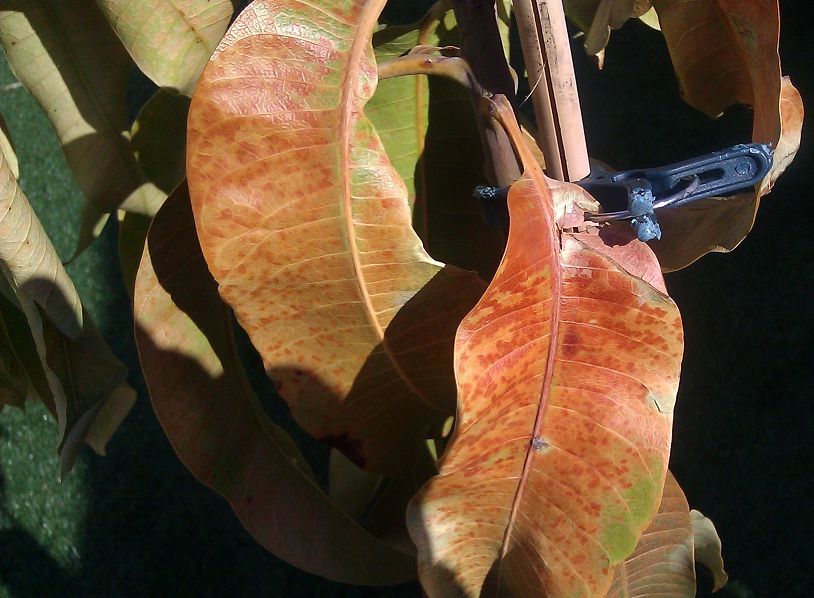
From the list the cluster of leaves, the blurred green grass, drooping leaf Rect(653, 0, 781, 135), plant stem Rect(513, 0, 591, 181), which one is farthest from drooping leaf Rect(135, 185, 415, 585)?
the blurred green grass

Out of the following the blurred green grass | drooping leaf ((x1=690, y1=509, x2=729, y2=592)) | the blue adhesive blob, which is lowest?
the blurred green grass

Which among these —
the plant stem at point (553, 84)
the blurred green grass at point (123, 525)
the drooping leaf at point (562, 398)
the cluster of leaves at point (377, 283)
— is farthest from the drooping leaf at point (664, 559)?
the blurred green grass at point (123, 525)

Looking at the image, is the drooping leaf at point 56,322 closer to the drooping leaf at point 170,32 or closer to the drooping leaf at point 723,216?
the drooping leaf at point 170,32

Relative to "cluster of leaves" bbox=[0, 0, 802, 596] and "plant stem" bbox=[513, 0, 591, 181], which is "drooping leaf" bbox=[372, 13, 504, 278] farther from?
"plant stem" bbox=[513, 0, 591, 181]

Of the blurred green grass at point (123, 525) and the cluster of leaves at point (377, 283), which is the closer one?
the cluster of leaves at point (377, 283)

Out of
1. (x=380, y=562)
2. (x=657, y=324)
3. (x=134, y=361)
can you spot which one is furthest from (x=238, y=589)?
(x=657, y=324)

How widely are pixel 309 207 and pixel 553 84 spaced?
15 centimetres

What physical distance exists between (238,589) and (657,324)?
101 cm

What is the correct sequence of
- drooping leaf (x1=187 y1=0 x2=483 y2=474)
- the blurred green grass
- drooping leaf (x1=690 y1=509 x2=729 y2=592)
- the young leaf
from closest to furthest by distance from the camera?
1. drooping leaf (x1=187 y1=0 x2=483 y2=474)
2. the young leaf
3. drooping leaf (x1=690 y1=509 x2=729 y2=592)
4. the blurred green grass

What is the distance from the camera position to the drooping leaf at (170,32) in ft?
1.45

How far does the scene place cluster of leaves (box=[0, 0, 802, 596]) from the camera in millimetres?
383

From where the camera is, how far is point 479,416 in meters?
0.38

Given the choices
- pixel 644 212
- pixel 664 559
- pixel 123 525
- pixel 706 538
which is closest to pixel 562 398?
pixel 644 212

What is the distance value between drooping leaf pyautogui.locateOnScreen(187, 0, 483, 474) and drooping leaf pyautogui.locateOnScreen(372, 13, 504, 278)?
0.13 m
